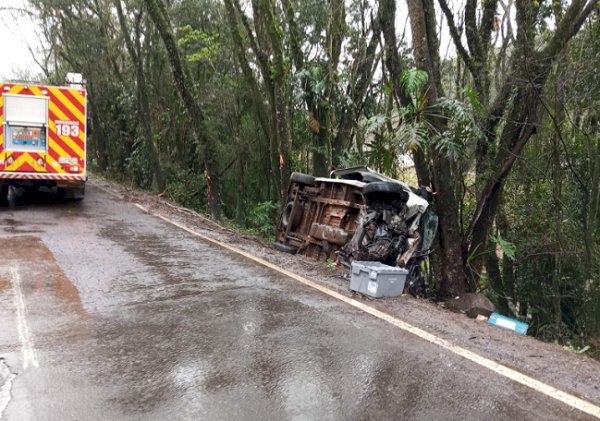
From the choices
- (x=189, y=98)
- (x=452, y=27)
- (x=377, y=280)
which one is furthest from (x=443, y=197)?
(x=189, y=98)

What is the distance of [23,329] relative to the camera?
190 inches

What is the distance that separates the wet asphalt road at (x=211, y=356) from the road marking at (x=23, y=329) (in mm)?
19

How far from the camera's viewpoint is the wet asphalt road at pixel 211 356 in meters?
3.58

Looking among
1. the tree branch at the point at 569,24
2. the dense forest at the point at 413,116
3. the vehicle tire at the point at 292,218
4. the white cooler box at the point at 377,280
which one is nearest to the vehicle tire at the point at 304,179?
the vehicle tire at the point at 292,218

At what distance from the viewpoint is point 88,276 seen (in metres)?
6.82

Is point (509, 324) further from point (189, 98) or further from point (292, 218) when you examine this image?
point (189, 98)

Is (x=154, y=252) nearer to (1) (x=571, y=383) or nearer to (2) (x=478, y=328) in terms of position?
(2) (x=478, y=328)

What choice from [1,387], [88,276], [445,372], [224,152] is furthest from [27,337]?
[224,152]

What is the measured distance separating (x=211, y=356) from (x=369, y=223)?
155 inches

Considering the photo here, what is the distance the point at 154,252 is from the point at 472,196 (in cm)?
613

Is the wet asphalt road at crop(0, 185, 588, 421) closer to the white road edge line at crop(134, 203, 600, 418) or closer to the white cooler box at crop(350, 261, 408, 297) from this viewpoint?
the white road edge line at crop(134, 203, 600, 418)

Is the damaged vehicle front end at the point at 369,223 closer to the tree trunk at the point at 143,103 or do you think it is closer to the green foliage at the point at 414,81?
the green foliage at the point at 414,81

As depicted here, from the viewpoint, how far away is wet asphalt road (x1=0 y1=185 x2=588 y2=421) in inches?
141

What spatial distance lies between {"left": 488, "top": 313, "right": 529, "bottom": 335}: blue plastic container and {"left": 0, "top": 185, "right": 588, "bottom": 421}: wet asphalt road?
1.76 m
